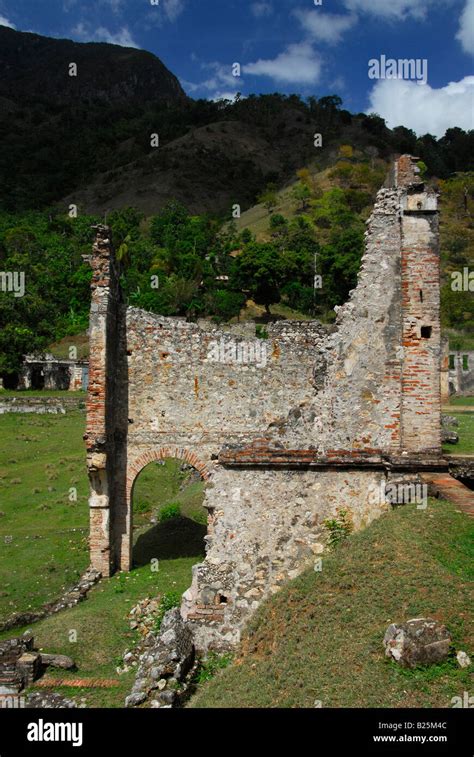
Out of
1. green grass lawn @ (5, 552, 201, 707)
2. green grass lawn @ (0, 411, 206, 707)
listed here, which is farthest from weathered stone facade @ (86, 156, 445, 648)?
green grass lawn @ (0, 411, 206, 707)

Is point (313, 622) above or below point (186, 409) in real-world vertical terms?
below

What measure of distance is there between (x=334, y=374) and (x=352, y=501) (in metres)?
Result: 2.41

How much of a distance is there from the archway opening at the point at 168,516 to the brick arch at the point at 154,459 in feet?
2.84

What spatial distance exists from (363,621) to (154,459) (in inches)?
433

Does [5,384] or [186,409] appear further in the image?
[5,384]

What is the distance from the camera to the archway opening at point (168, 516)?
18297mm

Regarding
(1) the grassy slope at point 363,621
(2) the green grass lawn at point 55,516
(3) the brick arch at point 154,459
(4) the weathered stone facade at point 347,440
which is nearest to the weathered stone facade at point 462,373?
(2) the green grass lawn at point 55,516

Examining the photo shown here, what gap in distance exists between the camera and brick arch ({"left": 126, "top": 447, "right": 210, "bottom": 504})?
1753 centimetres

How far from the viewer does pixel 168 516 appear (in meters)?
20.8

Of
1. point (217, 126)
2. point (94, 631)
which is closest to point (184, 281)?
point (94, 631)

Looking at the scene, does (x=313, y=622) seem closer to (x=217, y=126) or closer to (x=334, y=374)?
(x=334, y=374)

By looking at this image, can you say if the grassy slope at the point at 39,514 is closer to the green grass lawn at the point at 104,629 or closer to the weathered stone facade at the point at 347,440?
the green grass lawn at the point at 104,629

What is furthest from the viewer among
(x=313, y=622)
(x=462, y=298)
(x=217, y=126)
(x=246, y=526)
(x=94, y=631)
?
(x=217, y=126)

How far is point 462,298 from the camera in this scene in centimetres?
6062
